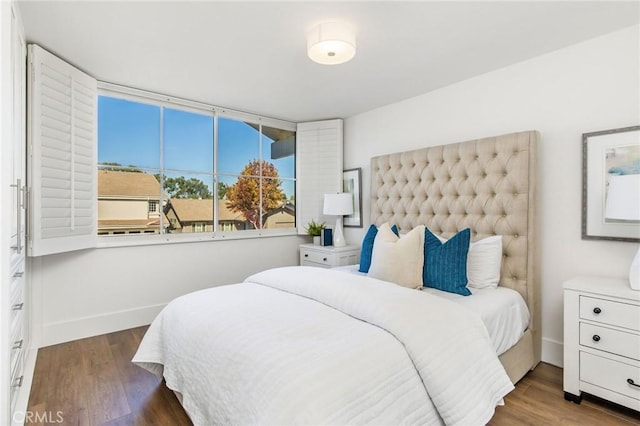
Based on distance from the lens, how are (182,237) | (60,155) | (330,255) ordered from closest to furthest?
(60,155), (182,237), (330,255)

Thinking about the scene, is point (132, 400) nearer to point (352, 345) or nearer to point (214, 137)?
point (352, 345)

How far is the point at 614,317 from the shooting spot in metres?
1.82

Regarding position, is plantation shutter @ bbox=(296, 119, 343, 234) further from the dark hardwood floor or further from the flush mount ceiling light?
the dark hardwood floor

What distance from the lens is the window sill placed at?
3039 millimetres

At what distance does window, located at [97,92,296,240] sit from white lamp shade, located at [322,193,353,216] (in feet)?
2.36

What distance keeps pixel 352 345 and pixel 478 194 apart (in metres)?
1.83

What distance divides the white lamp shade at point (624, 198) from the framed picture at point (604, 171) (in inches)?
11.5

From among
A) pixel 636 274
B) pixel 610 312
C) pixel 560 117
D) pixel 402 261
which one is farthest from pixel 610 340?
pixel 560 117

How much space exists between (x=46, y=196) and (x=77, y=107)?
772mm

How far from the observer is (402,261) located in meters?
2.22

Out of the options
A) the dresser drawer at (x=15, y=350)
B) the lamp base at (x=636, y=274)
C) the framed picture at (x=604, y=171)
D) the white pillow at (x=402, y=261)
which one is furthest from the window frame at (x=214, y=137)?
the lamp base at (x=636, y=274)

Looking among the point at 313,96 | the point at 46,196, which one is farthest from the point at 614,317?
the point at 46,196

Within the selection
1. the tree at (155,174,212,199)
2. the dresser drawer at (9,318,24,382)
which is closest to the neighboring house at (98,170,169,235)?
the tree at (155,174,212,199)

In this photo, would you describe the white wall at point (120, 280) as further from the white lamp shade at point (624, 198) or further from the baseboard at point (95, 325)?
the white lamp shade at point (624, 198)
